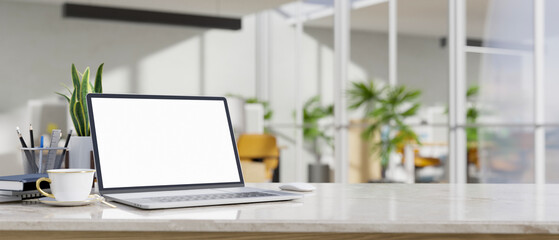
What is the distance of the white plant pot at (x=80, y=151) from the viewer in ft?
5.47

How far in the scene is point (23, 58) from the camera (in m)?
9.07

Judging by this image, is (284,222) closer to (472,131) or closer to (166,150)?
(166,150)

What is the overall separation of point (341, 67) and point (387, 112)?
3.67 ft

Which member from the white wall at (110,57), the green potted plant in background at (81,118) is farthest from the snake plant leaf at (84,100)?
the white wall at (110,57)

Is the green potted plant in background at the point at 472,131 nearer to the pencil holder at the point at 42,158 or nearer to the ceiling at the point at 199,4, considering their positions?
the ceiling at the point at 199,4

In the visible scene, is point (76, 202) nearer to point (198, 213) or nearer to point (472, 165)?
point (198, 213)

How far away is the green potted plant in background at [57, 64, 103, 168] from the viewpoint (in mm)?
1669

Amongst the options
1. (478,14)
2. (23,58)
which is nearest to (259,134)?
(478,14)

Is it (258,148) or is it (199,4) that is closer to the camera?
(258,148)

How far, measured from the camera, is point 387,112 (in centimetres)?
633

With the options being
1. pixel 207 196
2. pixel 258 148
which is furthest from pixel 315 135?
pixel 207 196

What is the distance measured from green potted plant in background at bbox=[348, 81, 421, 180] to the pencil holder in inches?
191

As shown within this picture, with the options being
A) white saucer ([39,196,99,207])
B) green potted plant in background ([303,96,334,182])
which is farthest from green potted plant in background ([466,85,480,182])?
white saucer ([39,196,99,207])

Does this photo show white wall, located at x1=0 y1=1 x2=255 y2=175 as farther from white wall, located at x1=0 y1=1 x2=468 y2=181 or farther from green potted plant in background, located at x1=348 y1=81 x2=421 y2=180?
green potted plant in background, located at x1=348 y1=81 x2=421 y2=180
